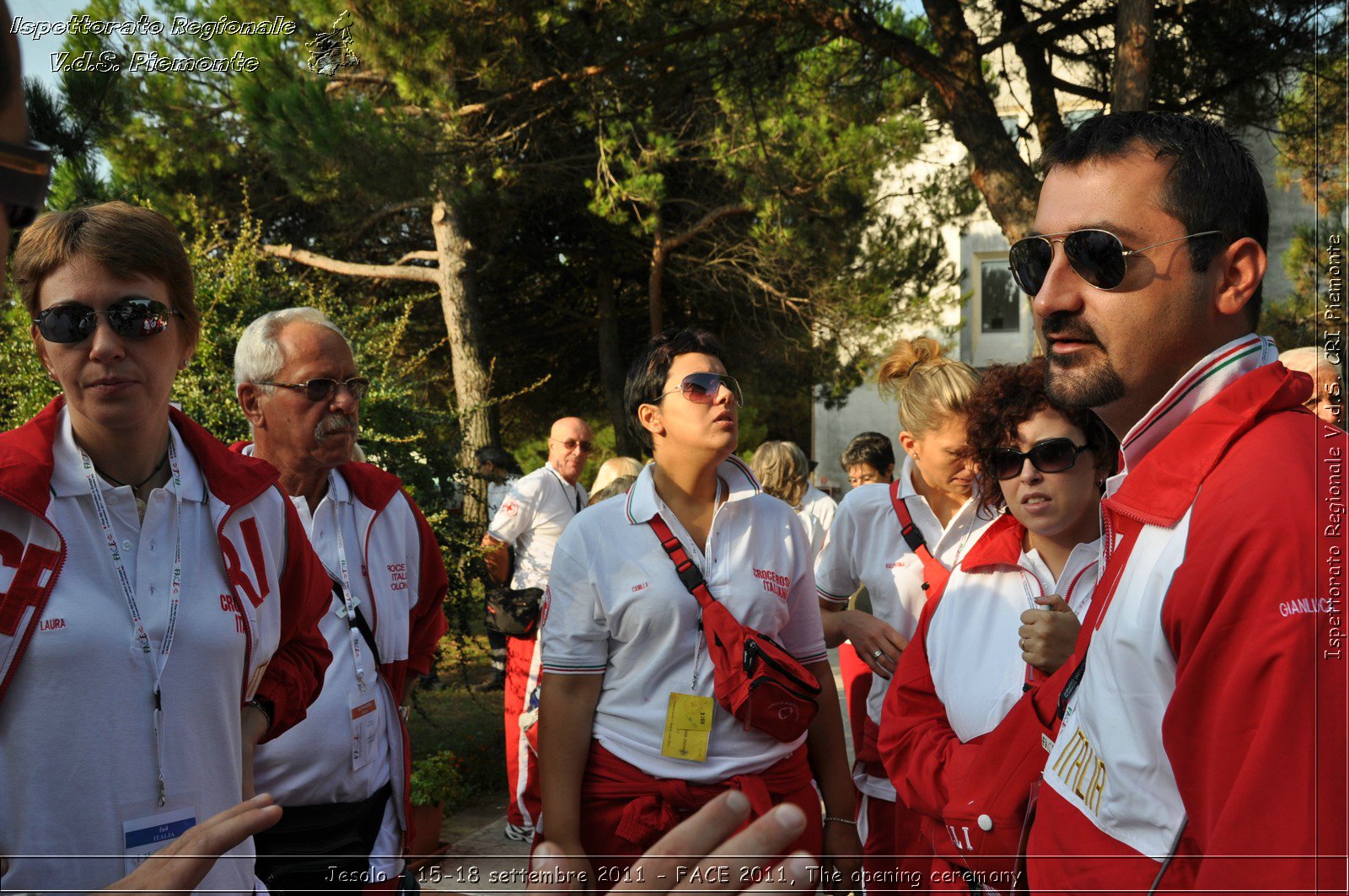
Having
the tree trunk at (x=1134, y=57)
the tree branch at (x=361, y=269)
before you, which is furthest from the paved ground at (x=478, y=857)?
the tree branch at (x=361, y=269)

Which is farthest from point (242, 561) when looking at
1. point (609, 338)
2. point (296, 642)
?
point (609, 338)

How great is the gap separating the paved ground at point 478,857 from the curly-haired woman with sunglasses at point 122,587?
1799 mm

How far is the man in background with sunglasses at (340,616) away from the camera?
9.44 feet

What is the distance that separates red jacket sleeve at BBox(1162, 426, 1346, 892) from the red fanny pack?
166cm

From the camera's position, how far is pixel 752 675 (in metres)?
2.96

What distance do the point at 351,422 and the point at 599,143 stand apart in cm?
868

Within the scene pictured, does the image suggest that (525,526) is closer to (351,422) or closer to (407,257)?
(351,422)

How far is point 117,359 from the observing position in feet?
7.07

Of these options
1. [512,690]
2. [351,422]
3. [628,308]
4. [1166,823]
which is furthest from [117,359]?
[628,308]

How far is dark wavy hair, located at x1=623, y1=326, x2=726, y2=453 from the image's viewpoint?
11.6 ft

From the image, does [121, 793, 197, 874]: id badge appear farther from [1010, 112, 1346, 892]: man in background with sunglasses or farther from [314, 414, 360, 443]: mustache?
[1010, 112, 1346, 892]: man in background with sunglasses

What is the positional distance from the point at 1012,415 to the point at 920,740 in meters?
0.98

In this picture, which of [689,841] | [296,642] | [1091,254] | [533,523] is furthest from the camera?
[533,523]

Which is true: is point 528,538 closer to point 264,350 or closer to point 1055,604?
point 264,350
